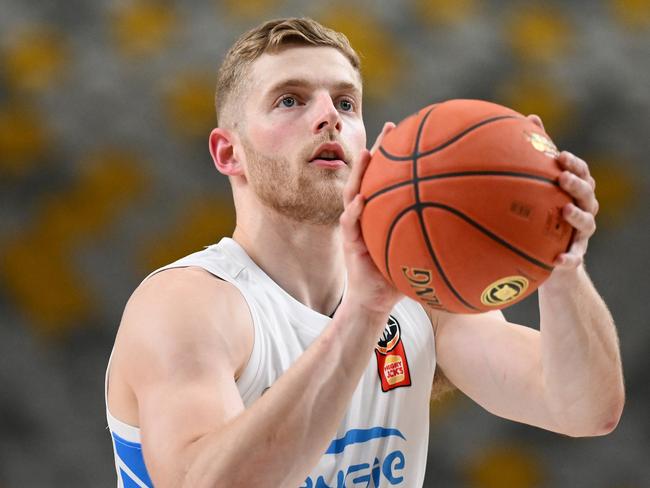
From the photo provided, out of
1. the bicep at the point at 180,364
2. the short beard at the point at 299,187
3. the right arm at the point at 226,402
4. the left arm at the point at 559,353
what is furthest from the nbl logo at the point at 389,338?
the right arm at the point at 226,402

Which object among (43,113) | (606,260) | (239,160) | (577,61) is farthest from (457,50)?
(239,160)

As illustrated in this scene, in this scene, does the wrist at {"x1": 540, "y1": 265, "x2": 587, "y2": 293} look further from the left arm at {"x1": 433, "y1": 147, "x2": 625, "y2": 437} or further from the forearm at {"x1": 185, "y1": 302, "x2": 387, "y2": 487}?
the forearm at {"x1": 185, "y1": 302, "x2": 387, "y2": 487}

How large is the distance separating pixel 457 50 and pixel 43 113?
1.95 metres

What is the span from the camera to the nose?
1804mm

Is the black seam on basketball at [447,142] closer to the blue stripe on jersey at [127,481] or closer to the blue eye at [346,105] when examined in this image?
the blue eye at [346,105]

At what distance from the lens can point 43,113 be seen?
373 centimetres

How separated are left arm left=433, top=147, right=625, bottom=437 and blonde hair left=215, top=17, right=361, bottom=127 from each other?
73cm

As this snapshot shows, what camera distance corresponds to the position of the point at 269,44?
1.96 meters

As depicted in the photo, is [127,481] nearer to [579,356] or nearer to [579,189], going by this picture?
[579,356]

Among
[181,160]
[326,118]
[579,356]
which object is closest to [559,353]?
[579,356]

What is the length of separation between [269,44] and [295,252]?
502mm

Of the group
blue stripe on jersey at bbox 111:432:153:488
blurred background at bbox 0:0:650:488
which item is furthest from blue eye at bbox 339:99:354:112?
blurred background at bbox 0:0:650:488

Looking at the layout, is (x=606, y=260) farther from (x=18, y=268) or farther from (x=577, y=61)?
(x=18, y=268)

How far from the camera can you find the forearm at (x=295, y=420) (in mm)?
1279
